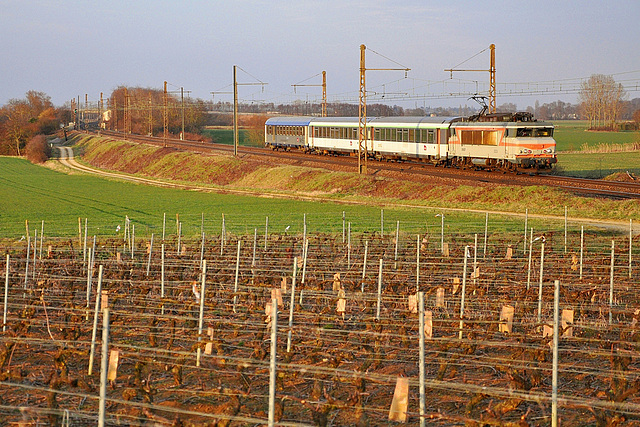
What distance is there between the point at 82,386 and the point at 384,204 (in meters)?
30.6

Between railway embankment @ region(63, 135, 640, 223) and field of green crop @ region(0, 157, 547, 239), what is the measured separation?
2043mm

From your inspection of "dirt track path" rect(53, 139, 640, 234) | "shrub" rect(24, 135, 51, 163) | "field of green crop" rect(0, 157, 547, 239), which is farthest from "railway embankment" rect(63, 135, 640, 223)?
"shrub" rect(24, 135, 51, 163)

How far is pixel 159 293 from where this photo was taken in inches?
656

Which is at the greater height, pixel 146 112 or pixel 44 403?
pixel 146 112

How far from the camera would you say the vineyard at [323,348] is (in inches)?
352

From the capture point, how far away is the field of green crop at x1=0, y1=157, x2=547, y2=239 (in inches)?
1204

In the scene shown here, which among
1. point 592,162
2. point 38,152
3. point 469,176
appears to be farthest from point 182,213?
point 38,152

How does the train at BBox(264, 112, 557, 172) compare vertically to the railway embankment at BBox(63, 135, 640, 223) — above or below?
above

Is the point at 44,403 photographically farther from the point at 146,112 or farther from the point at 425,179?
the point at 146,112

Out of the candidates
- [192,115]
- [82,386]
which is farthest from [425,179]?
[192,115]

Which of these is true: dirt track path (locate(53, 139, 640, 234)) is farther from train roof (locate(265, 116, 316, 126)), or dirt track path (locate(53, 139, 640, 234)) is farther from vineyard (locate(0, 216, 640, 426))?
train roof (locate(265, 116, 316, 126))

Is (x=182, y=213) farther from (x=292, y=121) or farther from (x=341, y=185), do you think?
(x=292, y=121)

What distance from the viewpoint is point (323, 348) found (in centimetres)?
1147

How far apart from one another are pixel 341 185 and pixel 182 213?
10418mm
